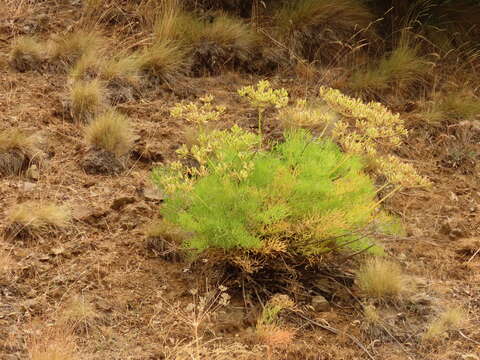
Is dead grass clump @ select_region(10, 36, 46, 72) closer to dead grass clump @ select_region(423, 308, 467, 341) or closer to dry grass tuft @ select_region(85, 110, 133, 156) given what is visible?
dry grass tuft @ select_region(85, 110, 133, 156)

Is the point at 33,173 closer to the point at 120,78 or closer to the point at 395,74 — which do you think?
the point at 120,78

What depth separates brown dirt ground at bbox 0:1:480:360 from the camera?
3.34m

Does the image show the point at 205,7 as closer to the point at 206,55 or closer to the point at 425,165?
the point at 206,55

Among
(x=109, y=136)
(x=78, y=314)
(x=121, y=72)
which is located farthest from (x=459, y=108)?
(x=78, y=314)

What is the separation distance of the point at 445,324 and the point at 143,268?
162 centimetres

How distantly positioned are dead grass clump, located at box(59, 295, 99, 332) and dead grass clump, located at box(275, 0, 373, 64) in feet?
11.2

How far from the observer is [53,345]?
2.97 m

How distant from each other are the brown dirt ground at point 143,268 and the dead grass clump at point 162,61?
1.06 feet

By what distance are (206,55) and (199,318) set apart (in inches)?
119

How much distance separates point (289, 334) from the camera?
3.34 meters

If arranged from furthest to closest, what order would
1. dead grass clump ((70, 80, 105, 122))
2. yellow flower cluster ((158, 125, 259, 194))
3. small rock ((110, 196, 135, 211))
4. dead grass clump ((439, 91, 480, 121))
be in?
dead grass clump ((439, 91, 480, 121))
dead grass clump ((70, 80, 105, 122))
small rock ((110, 196, 135, 211))
yellow flower cluster ((158, 125, 259, 194))

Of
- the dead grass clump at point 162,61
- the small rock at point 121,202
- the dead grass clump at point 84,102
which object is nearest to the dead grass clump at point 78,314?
the small rock at point 121,202

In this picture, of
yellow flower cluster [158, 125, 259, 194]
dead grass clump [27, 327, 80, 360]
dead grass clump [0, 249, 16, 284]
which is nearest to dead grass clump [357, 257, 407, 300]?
yellow flower cluster [158, 125, 259, 194]

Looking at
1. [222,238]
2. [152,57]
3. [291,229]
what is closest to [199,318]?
[222,238]
